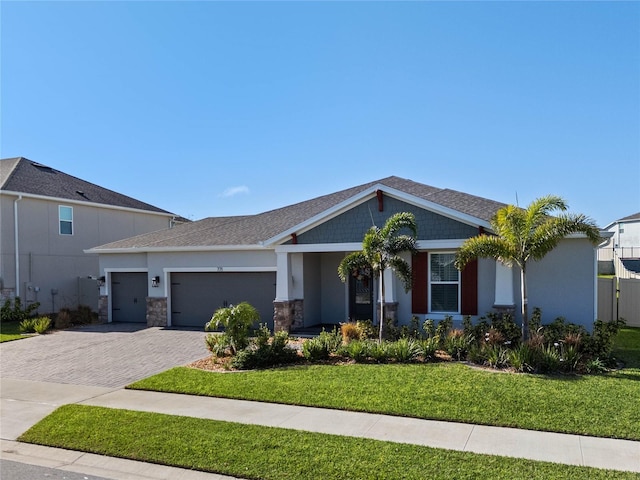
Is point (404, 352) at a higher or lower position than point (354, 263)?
lower

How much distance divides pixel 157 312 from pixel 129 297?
2192mm

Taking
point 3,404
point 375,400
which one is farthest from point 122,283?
point 375,400

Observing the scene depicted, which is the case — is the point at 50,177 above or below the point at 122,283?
above

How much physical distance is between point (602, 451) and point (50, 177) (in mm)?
26165

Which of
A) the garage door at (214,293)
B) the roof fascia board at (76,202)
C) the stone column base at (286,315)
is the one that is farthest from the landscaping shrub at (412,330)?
the roof fascia board at (76,202)

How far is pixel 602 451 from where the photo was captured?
5.86 metres

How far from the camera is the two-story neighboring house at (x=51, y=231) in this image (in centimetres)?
2098

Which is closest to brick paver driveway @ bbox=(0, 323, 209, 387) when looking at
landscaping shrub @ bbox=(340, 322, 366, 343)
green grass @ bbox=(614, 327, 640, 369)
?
landscaping shrub @ bbox=(340, 322, 366, 343)

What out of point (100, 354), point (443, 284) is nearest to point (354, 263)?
point (443, 284)

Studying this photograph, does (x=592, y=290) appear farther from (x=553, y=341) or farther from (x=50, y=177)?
(x=50, y=177)

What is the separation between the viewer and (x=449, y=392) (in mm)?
8258

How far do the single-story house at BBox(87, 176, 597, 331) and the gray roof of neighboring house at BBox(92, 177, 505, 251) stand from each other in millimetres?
69

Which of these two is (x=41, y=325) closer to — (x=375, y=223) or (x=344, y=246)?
(x=344, y=246)

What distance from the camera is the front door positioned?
53.1 ft
